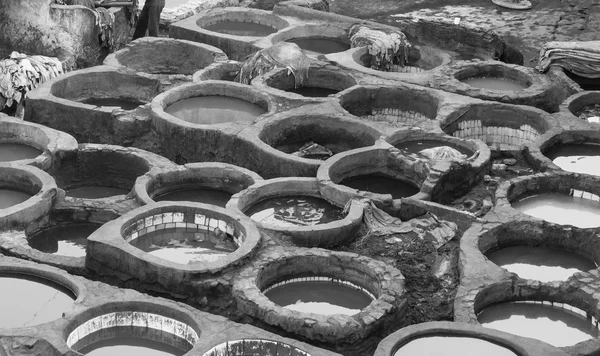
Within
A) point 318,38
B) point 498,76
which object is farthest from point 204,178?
point 318,38

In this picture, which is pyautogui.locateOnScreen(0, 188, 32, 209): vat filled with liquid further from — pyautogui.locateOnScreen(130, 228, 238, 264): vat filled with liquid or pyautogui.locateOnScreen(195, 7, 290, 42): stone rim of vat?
pyautogui.locateOnScreen(195, 7, 290, 42): stone rim of vat

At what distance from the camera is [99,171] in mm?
11969

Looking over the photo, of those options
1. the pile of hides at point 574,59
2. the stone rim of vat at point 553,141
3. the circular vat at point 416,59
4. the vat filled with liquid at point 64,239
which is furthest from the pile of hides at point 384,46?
the vat filled with liquid at point 64,239

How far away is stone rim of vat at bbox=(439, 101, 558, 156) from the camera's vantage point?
1301 cm

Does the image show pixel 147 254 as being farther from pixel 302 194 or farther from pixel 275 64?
pixel 275 64

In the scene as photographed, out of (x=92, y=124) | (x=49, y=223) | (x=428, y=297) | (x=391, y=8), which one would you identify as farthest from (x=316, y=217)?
(x=391, y=8)

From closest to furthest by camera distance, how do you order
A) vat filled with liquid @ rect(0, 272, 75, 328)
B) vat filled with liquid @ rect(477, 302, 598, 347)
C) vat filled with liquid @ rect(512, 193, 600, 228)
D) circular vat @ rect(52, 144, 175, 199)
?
1. vat filled with liquid @ rect(0, 272, 75, 328)
2. vat filled with liquid @ rect(477, 302, 598, 347)
3. vat filled with liquid @ rect(512, 193, 600, 228)
4. circular vat @ rect(52, 144, 175, 199)

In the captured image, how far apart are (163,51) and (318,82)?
2.29 m

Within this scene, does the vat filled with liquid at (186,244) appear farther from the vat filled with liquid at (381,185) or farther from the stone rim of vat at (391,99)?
the stone rim of vat at (391,99)

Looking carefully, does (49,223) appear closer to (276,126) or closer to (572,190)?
(276,126)

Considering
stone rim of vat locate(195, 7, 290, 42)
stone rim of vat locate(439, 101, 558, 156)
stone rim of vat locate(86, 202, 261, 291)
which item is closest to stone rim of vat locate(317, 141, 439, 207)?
stone rim of vat locate(86, 202, 261, 291)

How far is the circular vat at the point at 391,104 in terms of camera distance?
534 inches

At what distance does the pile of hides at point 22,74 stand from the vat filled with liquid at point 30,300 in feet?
14.7

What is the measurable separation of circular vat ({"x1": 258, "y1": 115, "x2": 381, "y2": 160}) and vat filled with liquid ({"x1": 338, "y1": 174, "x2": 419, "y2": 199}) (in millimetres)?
676
